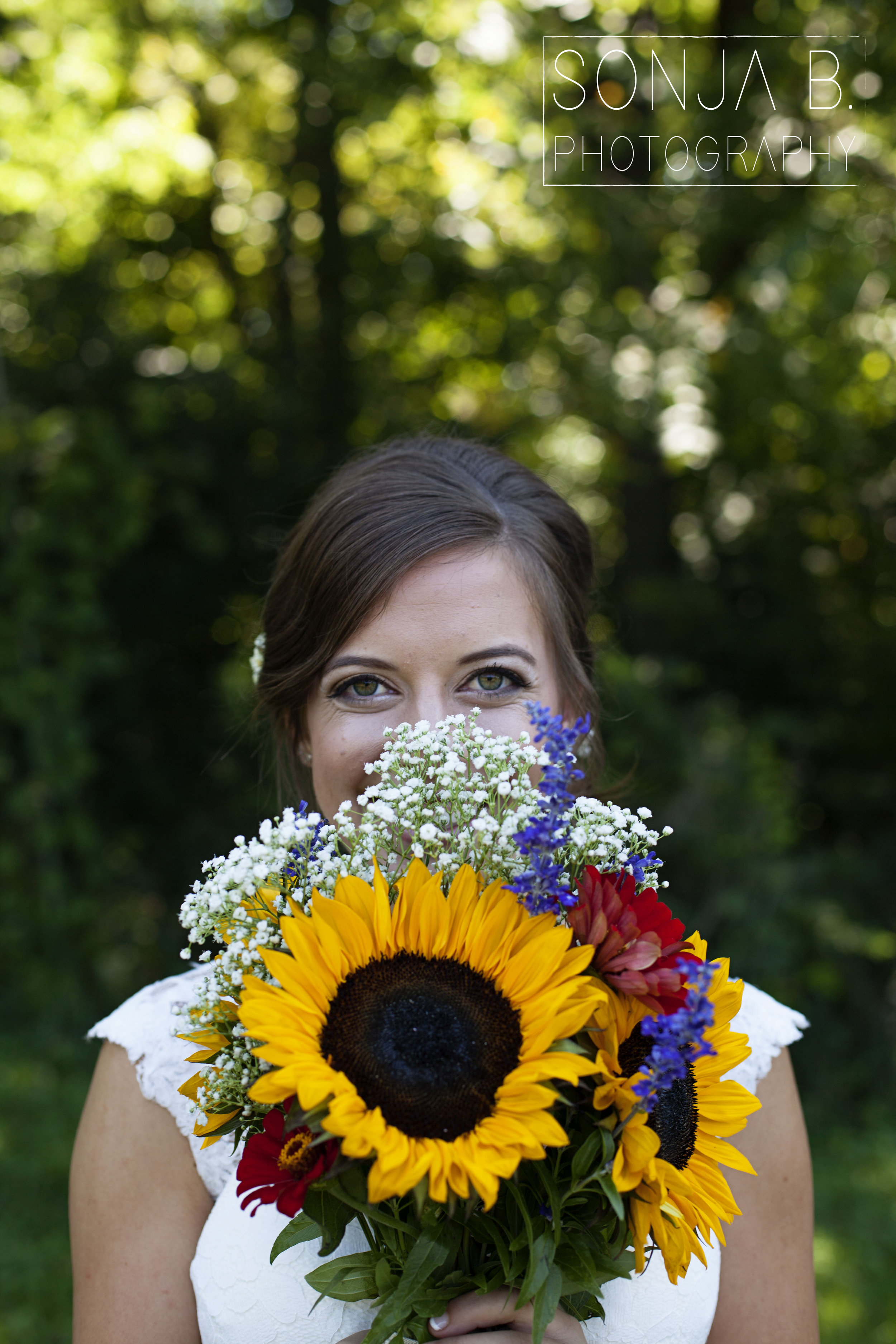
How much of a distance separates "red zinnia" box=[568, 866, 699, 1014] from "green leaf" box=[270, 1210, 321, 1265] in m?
0.43

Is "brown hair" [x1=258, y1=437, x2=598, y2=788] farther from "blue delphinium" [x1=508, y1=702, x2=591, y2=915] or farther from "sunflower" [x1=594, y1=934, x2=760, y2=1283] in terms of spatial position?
"sunflower" [x1=594, y1=934, x2=760, y2=1283]

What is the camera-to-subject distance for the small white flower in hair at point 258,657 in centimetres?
223

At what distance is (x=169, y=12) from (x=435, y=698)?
7.51 metres

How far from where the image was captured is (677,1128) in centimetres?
117

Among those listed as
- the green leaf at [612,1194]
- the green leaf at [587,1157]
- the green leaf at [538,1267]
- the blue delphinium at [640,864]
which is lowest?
the green leaf at [538,1267]

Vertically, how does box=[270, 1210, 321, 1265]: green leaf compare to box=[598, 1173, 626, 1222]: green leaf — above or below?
below

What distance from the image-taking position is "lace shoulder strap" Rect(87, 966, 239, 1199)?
181 cm

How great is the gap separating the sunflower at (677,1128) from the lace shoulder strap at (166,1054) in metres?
0.84

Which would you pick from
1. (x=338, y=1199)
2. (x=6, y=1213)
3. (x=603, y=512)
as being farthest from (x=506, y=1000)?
(x=603, y=512)

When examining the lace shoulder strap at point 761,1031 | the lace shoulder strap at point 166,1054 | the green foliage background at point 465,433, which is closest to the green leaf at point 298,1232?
the lace shoulder strap at point 166,1054

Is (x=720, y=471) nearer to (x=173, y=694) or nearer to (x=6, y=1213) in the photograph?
(x=173, y=694)

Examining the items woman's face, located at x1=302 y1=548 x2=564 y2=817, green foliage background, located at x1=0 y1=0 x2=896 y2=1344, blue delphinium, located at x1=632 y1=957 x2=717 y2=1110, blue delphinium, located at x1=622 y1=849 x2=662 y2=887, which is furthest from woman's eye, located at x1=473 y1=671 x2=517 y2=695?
green foliage background, located at x1=0 y1=0 x2=896 y2=1344

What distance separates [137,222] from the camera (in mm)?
8062

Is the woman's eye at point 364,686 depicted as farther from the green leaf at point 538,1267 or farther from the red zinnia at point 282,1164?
the green leaf at point 538,1267
